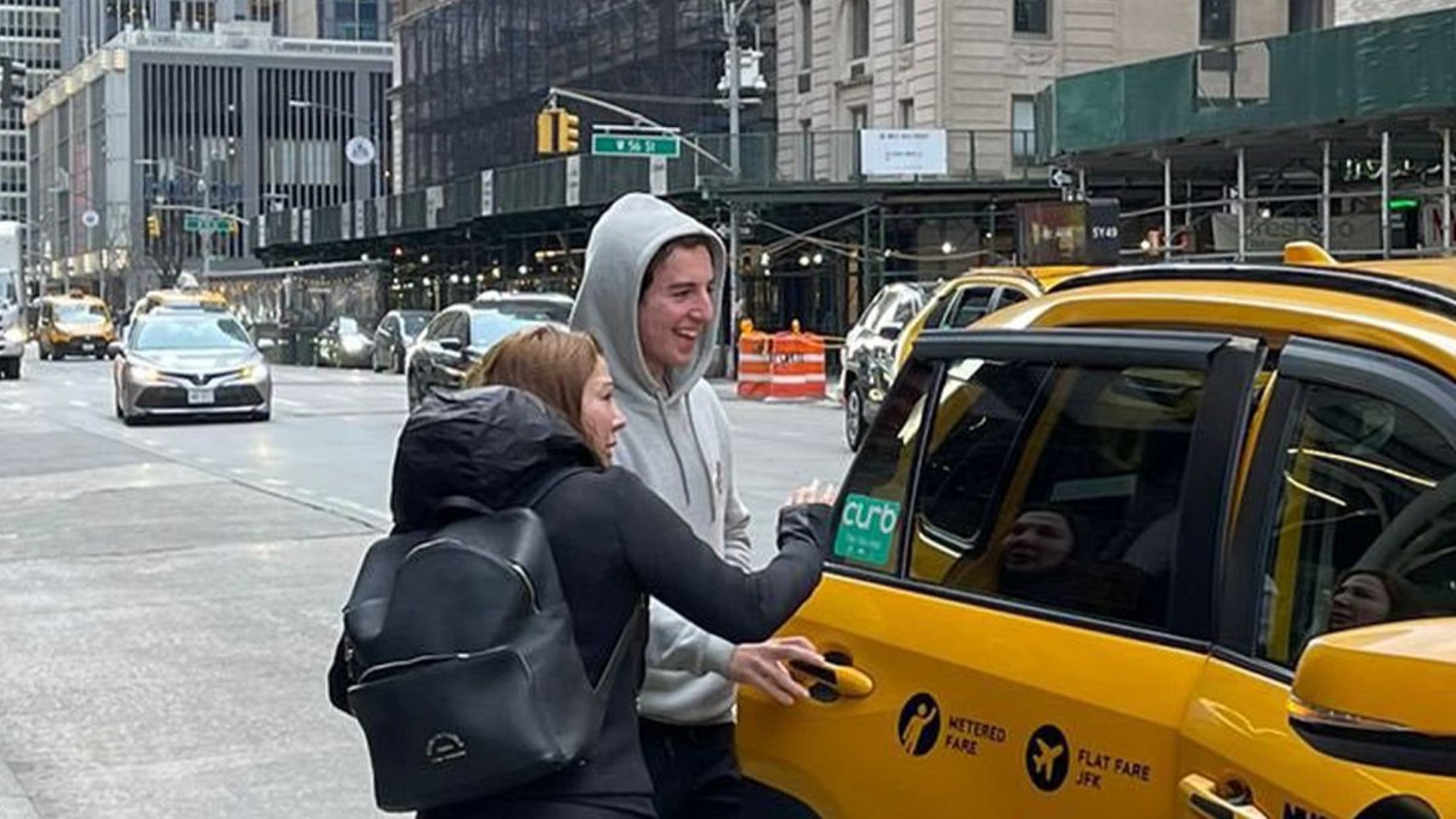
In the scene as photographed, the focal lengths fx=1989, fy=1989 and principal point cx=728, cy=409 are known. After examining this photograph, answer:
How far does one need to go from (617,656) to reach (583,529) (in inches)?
9.2

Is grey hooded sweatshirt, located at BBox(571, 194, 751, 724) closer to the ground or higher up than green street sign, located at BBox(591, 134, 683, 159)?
closer to the ground

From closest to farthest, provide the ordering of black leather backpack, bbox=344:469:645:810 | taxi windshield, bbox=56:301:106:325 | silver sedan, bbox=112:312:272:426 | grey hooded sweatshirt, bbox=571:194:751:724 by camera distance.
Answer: black leather backpack, bbox=344:469:645:810
grey hooded sweatshirt, bbox=571:194:751:724
silver sedan, bbox=112:312:272:426
taxi windshield, bbox=56:301:106:325

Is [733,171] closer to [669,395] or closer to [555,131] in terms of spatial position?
[555,131]

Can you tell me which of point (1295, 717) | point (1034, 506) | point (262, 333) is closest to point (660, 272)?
point (1034, 506)

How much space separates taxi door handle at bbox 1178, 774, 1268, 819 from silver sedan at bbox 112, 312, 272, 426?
23238 mm

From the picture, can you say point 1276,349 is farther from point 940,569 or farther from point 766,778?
point 766,778

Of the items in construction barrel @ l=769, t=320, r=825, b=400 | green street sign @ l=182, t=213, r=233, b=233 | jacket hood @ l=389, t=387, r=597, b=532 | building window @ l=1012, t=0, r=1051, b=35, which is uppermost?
building window @ l=1012, t=0, r=1051, b=35

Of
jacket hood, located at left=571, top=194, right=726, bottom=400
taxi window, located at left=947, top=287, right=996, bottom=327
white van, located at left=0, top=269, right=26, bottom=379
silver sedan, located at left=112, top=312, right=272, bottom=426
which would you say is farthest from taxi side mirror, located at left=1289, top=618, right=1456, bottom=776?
white van, located at left=0, top=269, right=26, bottom=379

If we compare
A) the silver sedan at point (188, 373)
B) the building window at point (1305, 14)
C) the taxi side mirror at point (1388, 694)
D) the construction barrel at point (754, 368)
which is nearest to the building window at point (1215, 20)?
the building window at point (1305, 14)

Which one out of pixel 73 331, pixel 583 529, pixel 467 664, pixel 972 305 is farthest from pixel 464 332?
pixel 73 331

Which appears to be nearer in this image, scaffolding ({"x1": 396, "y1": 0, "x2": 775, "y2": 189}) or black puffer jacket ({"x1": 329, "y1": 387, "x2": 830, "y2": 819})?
black puffer jacket ({"x1": 329, "y1": 387, "x2": 830, "y2": 819})

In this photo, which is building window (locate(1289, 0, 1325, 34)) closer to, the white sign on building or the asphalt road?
the white sign on building

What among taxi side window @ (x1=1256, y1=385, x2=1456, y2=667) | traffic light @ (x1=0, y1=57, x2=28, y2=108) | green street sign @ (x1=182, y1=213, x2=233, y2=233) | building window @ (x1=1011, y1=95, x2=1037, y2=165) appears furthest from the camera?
green street sign @ (x1=182, y1=213, x2=233, y2=233)

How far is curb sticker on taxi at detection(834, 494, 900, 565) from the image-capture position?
3.81 metres
